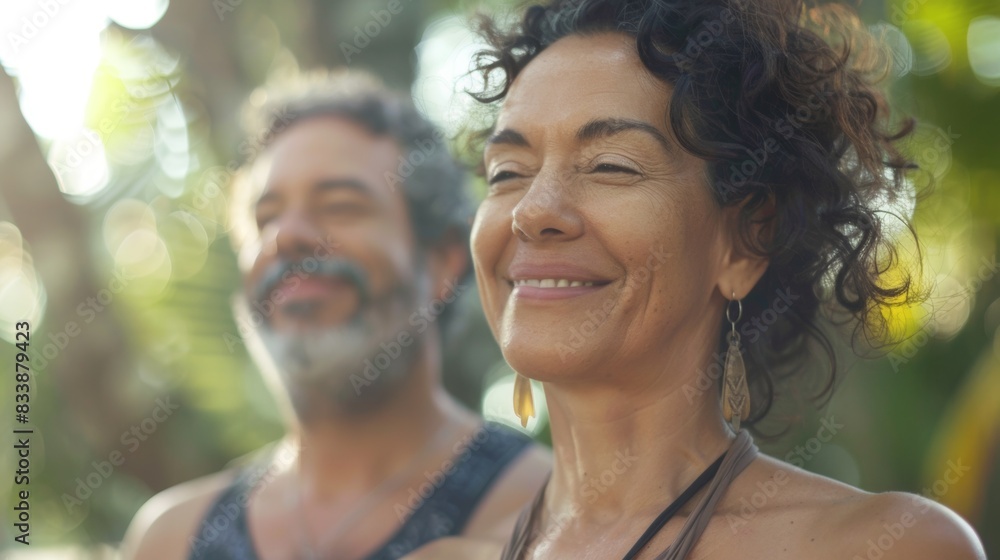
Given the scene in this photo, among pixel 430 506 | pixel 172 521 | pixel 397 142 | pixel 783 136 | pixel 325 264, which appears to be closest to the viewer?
pixel 783 136

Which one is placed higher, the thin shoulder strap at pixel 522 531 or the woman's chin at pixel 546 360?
the woman's chin at pixel 546 360

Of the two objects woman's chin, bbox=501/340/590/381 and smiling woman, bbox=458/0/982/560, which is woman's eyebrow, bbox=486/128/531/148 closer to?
smiling woman, bbox=458/0/982/560

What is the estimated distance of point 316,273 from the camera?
3.16m

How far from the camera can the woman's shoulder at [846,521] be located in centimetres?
158

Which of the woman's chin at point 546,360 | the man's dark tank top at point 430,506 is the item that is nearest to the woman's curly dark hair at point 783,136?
the woman's chin at point 546,360

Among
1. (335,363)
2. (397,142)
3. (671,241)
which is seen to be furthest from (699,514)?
(397,142)

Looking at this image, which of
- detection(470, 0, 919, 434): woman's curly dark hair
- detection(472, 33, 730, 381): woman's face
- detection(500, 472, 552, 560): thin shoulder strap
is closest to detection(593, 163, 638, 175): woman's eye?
detection(472, 33, 730, 381): woman's face

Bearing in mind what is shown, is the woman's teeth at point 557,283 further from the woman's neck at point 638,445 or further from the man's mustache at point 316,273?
the man's mustache at point 316,273

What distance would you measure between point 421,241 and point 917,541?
2098 mm

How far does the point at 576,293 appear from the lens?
1.81 metres

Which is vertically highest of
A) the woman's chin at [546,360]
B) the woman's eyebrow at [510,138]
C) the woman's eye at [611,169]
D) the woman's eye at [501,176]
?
the woman's eyebrow at [510,138]

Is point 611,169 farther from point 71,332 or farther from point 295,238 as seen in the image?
point 71,332

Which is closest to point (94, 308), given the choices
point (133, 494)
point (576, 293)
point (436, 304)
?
point (133, 494)

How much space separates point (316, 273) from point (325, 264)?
0.04 metres
